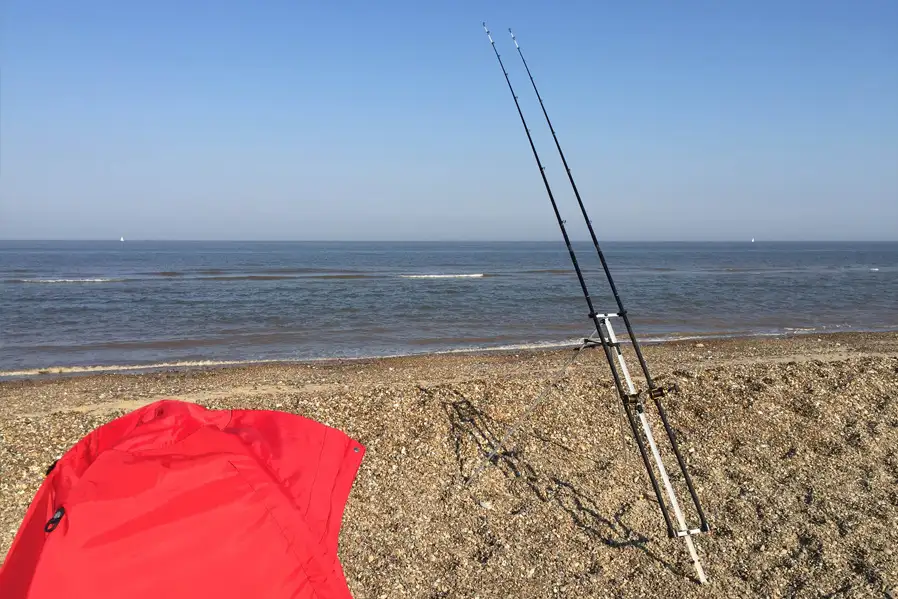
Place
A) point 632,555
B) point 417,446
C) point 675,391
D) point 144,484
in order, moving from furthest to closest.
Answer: point 675,391 < point 417,446 < point 632,555 < point 144,484

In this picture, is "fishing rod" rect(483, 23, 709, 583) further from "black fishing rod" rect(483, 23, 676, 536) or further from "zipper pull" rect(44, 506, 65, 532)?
"zipper pull" rect(44, 506, 65, 532)

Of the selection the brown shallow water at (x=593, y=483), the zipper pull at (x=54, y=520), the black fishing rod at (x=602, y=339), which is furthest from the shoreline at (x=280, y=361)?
the zipper pull at (x=54, y=520)

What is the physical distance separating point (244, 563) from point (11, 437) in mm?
5414

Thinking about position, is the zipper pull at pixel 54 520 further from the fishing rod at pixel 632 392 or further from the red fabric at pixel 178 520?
the fishing rod at pixel 632 392

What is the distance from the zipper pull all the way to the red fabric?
23 mm

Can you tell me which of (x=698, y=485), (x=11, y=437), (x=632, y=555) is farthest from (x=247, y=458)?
→ (x=11, y=437)

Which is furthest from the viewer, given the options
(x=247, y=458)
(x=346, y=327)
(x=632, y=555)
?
(x=346, y=327)

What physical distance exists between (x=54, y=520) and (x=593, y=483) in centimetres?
485

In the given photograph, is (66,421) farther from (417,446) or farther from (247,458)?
(247,458)

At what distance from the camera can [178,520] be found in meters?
3.78

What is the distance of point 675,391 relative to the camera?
29.7ft

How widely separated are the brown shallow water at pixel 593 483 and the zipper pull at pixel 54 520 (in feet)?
7.62

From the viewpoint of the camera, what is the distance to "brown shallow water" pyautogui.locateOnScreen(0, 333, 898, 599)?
523cm

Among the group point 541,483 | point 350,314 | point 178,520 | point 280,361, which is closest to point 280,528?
point 178,520
